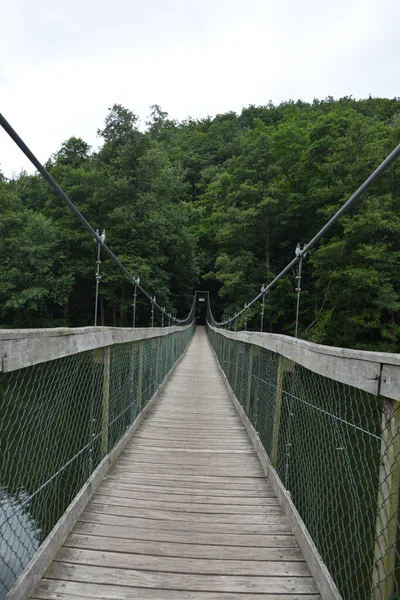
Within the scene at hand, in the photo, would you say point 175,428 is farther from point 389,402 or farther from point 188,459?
point 389,402

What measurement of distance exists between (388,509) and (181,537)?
886 mm

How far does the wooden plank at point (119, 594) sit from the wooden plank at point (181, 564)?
0.10 m

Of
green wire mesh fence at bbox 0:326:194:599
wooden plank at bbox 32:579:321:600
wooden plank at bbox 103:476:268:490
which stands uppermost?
green wire mesh fence at bbox 0:326:194:599

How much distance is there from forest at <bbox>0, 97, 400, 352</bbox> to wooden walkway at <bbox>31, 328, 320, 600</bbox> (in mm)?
11007

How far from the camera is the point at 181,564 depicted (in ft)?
4.43

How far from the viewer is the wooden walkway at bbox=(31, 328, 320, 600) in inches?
48.1

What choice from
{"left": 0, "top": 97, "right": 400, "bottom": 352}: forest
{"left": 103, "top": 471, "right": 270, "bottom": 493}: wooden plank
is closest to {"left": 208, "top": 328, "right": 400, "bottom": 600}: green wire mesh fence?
{"left": 103, "top": 471, "right": 270, "bottom": 493}: wooden plank

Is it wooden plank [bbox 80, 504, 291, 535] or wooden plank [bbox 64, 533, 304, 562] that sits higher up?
wooden plank [bbox 64, 533, 304, 562]

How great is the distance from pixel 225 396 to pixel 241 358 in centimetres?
103

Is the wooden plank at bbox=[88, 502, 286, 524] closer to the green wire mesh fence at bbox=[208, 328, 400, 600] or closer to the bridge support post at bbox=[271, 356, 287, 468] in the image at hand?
the green wire mesh fence at bbox=[208, 328, 400, 600]

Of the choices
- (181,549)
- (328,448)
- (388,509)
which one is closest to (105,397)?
(181,549)

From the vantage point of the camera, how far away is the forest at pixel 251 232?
43.4ft

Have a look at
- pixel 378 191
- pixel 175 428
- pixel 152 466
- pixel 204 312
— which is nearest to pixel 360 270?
pixel 378 191

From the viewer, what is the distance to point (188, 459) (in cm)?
249
